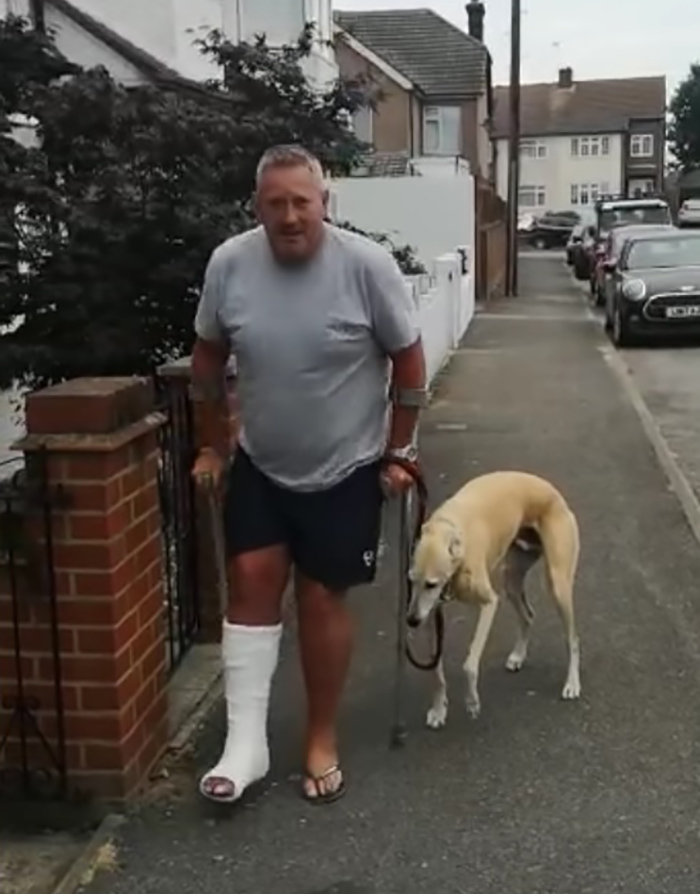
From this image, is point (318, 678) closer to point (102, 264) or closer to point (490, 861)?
point (490, 861)

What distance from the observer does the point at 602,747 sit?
4344 millimetres

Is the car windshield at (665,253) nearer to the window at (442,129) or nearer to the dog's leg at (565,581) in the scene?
the dog's leg at (565,581)

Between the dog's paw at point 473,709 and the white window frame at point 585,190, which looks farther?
the white window frame at point 585,190

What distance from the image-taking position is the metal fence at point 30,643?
3711mm

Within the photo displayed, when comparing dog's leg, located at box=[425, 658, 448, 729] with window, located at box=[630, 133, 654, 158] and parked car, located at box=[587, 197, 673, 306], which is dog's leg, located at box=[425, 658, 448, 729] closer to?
parked car, located at box=[587, 197, 673, 306]

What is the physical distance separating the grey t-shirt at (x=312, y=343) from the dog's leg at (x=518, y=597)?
1.49 meters

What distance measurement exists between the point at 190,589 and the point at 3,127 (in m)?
3.13

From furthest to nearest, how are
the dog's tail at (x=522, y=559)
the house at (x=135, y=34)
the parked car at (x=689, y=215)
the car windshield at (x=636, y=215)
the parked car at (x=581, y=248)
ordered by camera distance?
the parked car at (x=689, y=215) < the parked car at (x=581, y=248) < the car windshield at (x=636, y=215) < the house at (x=135, y=34) < the dog's tail at (x=522, y=559)

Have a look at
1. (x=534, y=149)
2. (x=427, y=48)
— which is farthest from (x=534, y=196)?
(x=427, y=48)

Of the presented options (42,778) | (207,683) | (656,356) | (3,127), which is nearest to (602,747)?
(207,683)

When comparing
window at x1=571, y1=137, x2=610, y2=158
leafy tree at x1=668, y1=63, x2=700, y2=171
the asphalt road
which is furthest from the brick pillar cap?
leafy tree at x1=668, y1=63, x2=700, y2=171

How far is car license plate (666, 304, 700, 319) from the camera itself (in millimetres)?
17422

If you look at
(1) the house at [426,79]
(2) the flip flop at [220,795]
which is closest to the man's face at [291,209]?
(2) the flip flop at [220,795]

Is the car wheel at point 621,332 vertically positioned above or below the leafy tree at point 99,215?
below
